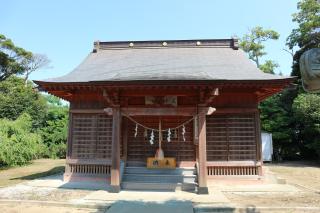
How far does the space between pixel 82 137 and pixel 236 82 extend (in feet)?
20.7

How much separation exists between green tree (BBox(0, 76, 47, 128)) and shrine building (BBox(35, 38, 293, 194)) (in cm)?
1490

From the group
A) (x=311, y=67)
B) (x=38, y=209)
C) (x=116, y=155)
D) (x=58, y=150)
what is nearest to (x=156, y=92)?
(x=116, y=155)

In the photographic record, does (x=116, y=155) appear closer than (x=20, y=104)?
Yes

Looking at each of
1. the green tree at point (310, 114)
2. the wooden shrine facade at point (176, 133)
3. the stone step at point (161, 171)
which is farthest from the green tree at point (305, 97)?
the stone step at point (161, 171)

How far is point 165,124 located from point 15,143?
977 cm

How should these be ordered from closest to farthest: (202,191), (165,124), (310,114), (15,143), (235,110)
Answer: (202,191), (235,110), (165,124), (15,143), (310,114)

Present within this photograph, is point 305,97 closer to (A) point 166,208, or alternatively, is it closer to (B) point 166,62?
(B) point 166,62

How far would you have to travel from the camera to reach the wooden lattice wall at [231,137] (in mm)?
10570

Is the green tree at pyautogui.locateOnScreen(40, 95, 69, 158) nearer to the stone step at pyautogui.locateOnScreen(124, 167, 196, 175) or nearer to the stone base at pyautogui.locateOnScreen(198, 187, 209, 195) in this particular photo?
the stone step at pyautogui.locateOnScreen(124, 167, 196, 175)

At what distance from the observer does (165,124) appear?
11188 millimetres

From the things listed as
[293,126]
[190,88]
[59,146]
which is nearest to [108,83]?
[190,88]

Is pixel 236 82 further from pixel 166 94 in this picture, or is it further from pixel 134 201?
pixel 134 201

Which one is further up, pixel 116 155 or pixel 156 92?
pixel 156 92

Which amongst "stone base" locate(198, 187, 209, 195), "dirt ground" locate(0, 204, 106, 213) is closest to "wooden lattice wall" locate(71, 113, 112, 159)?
"dirt ground" locate(0, 204, 106, 213)
